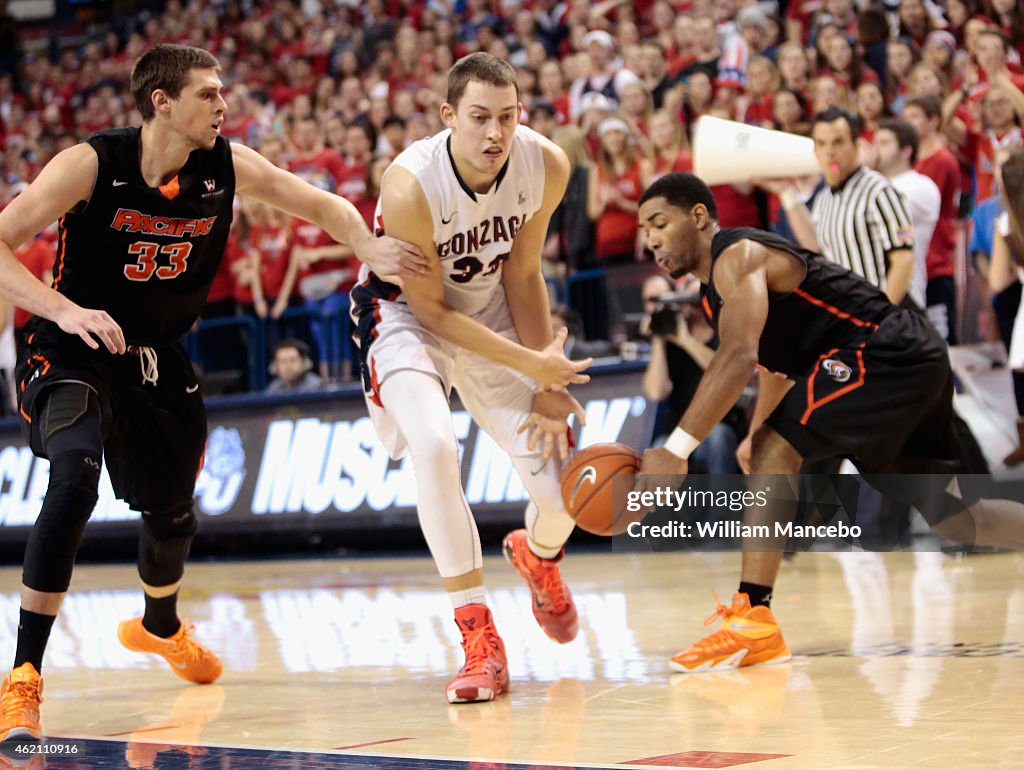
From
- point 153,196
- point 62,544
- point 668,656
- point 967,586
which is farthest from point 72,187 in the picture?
point 967,586

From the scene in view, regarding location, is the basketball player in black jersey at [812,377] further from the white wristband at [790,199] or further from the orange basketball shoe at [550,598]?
the white wristband at [790,199]

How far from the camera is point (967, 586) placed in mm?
7223

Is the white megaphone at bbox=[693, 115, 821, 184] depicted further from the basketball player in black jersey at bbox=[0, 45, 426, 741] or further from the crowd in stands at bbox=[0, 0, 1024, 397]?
the basketball player in black jersey at bbox=[0, 45, 426, 741]

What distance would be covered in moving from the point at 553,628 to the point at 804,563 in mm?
3891

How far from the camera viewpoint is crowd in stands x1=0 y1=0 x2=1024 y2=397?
1012 centimetres

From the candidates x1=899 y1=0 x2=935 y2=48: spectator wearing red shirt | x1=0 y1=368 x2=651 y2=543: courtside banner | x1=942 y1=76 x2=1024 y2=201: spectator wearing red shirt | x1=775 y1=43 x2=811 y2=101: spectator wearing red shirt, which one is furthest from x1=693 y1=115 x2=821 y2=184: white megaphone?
x1=899 y1=0 x2=935 y2=48: spectator wearing red shirt

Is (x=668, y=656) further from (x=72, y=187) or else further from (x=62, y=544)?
(x=72, y=187)

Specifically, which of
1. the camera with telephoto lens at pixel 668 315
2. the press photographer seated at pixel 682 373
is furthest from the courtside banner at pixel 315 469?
the camera with telephoto lens at pixel 668 315

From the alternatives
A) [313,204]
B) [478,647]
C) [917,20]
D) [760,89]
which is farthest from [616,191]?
[478,647]

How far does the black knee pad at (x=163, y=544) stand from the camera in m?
5.23

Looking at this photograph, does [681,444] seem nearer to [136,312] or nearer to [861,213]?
[136,312]

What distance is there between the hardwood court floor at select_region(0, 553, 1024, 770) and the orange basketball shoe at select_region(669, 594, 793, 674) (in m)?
0.08

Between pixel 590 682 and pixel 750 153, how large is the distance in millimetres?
4851

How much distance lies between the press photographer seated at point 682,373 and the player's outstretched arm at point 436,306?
4.29 m
